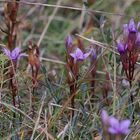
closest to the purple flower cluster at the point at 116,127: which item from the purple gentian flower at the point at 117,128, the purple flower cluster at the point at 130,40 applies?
the purple gentian flower at the point at 117,128

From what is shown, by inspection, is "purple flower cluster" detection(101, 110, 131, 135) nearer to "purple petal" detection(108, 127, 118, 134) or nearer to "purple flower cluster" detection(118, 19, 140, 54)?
"purple petal" detection(108, 127, 118, 134)

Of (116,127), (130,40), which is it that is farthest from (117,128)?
(130,40)

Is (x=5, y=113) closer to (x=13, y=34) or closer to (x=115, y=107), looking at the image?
(x=115, y=107)

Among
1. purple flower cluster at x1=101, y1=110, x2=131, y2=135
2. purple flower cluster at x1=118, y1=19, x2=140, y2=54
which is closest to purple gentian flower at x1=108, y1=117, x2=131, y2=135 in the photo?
purple flower cluster at x1=101, y1=110, x2=131, y2=135

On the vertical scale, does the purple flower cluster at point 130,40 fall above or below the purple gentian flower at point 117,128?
above

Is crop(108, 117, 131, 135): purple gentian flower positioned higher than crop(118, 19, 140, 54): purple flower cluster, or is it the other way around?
crop(118, 19, 140, 54): purple flower cluster

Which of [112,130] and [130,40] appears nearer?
[112,130]

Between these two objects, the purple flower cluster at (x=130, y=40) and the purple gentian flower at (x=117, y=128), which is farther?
the purple flower cluster at (x=130, y=40)

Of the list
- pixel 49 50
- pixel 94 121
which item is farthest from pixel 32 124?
pixel 49 50

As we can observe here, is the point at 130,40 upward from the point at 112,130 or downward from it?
upward

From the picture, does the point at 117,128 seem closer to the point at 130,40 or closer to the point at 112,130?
the point at 112,130

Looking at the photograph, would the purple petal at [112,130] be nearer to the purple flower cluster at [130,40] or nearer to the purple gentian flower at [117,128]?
the purple gentian flower at [117,128]

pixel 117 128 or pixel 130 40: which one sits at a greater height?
pixel 130 40
